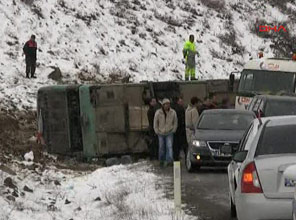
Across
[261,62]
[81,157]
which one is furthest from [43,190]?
[261,62]

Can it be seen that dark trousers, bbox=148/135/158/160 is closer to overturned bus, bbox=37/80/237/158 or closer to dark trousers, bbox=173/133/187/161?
overturned bus, bbox=37/80/237/158

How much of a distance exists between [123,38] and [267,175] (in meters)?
31.0

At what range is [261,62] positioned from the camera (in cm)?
2520

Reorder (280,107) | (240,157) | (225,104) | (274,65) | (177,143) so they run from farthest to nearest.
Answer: (225,104) → (274,65) → (177,143) → (280,107) → (240,157)

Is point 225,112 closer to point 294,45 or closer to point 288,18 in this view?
point 294,45

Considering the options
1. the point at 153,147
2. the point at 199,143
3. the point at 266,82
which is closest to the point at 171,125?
the point at 199,143

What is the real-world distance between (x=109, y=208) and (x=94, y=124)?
29.4ft

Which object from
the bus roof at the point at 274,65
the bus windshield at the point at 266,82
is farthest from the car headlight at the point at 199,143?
the bus roof at the point at 274,65

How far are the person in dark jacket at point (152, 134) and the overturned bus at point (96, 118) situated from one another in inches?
15.8

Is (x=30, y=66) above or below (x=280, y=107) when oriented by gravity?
above

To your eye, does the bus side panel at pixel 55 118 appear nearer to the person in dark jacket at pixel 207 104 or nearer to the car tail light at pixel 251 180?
the person in dark jacket at pixel 207 104

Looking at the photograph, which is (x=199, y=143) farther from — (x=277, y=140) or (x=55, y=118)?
(x=277, y=140)

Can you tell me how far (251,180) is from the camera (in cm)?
977

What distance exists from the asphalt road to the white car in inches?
107
